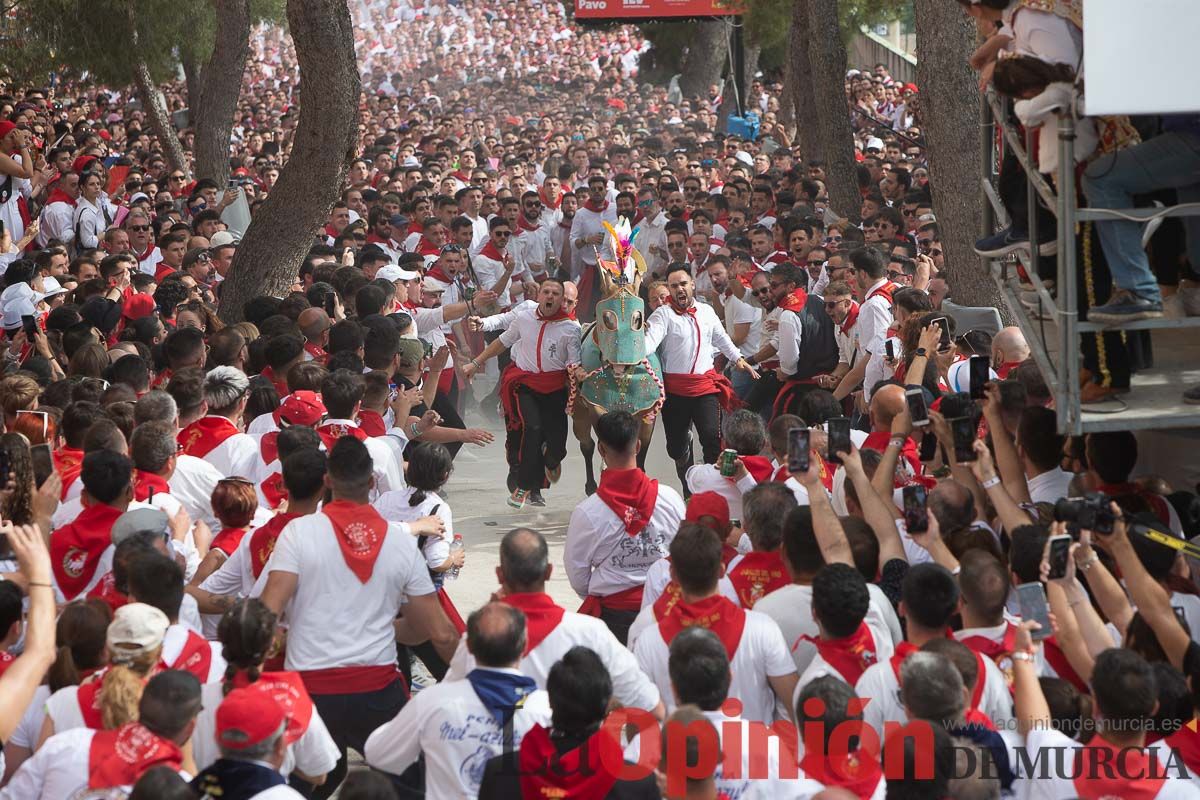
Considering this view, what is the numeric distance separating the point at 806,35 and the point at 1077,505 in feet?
47.7

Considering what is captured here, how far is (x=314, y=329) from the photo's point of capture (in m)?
9.68

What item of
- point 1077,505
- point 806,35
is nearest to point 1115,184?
point 1077,505

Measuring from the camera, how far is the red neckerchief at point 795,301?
1059 centimetres

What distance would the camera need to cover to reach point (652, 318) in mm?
10477

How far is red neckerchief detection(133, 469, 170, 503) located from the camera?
6.20 m

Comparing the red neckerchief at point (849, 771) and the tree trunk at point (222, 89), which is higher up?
the tree trunk at point (222, 89)

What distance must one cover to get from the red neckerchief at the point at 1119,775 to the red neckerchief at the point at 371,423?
4.62m

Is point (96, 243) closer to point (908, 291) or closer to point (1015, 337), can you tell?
point (908, 291)

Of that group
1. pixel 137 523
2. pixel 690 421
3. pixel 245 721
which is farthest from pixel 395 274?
pixel 245 721

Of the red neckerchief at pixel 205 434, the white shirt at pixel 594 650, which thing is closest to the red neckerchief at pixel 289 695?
the white shirt at pixel 594 650

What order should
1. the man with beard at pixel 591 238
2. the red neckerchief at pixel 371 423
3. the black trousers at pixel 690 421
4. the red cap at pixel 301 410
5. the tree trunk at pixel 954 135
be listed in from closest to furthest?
the red cap at pixel 301 410 < the red neckerchief at pixel 371 423 < the tree trunk at pixel 954 135 < the black trousers at pixel 690 421 < the man with beard at pixel 591 238

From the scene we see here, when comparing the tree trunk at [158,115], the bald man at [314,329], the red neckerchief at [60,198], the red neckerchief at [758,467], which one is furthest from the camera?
the tree trunk at [158,115]

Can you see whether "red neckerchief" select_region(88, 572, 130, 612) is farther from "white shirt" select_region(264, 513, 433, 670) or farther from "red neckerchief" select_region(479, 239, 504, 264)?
"red neckerchief" select_region(479, 239, 504, 264)

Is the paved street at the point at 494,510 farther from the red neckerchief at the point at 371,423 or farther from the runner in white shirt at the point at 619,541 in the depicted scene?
the runner in white shirt at the point at 619,541
